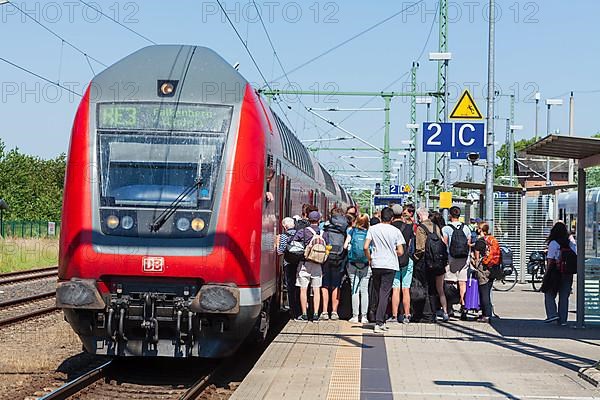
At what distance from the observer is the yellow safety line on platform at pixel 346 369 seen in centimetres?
907

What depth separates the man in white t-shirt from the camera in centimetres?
1345

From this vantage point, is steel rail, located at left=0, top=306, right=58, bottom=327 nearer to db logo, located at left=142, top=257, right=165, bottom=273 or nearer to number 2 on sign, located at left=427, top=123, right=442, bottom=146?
db logo, located at left=142, top=257, right=165, bottom=273

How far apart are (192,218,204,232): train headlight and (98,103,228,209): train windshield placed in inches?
5.8

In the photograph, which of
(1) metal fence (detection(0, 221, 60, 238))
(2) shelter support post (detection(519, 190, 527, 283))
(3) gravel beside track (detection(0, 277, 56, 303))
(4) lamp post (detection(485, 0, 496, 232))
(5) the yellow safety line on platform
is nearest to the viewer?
(5) the yellow safety line on platform

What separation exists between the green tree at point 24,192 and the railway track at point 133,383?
55.4 meters

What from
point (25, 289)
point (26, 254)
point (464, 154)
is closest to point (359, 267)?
point (464, 154)

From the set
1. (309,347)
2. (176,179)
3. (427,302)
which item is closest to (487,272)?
(427,302)

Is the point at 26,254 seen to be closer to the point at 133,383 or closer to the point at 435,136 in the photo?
the point at 435,136

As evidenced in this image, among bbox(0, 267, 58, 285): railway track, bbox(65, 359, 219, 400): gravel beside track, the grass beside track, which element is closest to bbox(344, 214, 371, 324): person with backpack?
bbox(65, 359, 219, 400): gravel beside track

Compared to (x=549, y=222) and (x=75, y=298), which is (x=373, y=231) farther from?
(x=549, y=222)

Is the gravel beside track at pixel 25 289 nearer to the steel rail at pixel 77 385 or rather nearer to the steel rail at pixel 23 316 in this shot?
the steel rail at pixel 23 316

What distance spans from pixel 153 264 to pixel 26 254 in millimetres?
30393

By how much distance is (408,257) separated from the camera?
14.2m

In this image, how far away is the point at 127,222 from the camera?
10.6 metres
